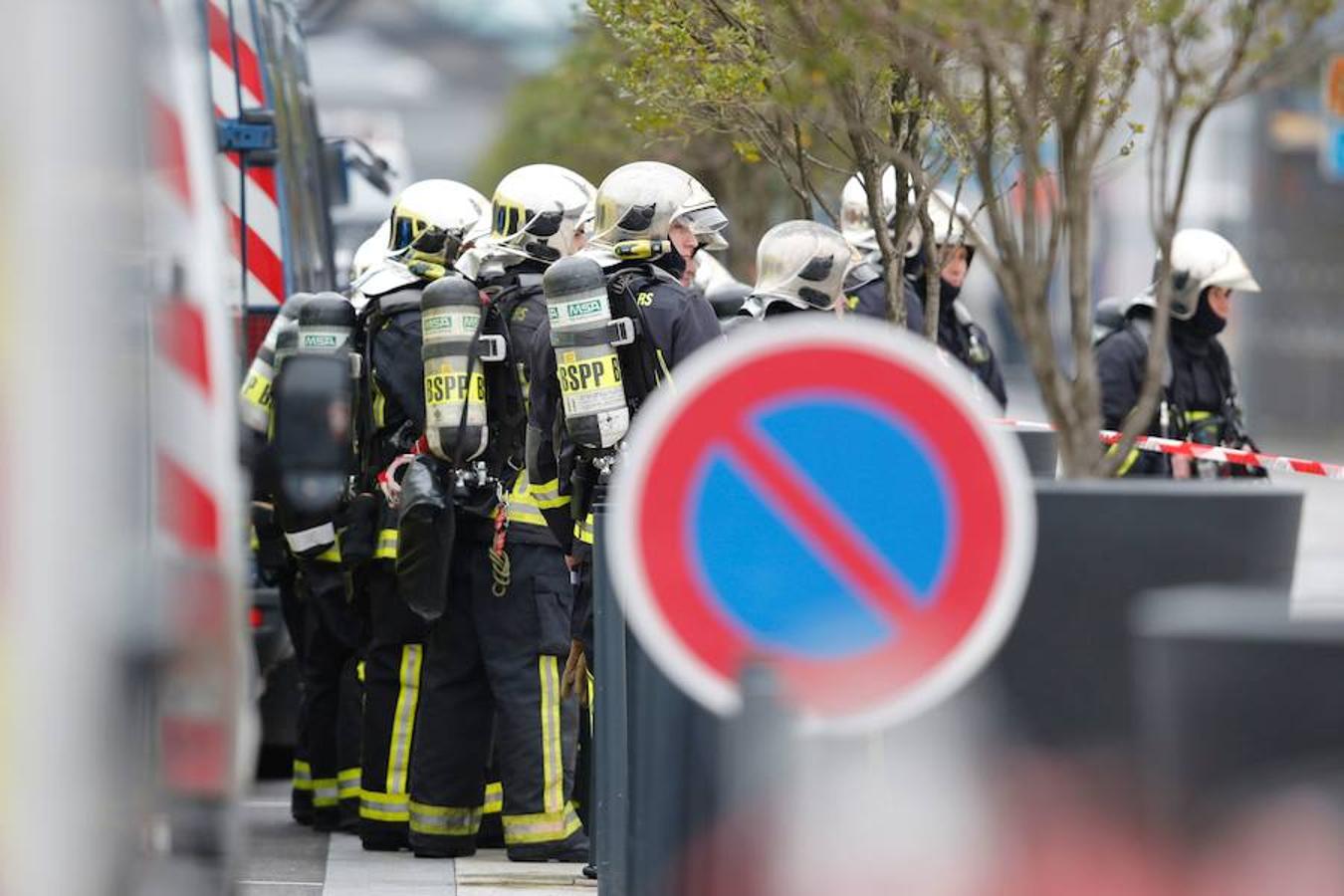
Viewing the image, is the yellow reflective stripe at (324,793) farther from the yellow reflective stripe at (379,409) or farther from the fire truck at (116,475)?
the fire truck at (116,475)

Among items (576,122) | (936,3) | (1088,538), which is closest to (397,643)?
(936,3)

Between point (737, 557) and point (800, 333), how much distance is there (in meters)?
0.32

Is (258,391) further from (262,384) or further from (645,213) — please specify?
(645,213)

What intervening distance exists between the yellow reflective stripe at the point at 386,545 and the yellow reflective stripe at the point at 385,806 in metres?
0.72

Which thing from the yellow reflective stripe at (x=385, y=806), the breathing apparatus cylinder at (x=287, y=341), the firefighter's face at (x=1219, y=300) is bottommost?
the yellow reflective stripe at (x=385, y=806)

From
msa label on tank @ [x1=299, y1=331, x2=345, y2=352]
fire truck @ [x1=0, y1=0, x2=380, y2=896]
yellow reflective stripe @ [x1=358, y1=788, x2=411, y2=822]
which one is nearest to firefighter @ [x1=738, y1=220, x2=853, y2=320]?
msa label on tank @ [x1=299, y1=331, x2=345, y2=352]

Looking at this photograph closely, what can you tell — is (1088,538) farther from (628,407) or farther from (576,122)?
(576,122)

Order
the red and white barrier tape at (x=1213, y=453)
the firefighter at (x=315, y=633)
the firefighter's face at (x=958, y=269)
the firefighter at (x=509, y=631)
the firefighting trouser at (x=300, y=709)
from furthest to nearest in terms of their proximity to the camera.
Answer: the firefighter's face at (x=958, y=269) < the red and white barrier tape at (x=1213, y=453) < the firefighting trouser at (x=300, y=709) < the firefighter at (x=315, y=633) < the firefighter at (x=509, y=631)

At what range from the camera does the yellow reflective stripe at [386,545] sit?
8.97 meters

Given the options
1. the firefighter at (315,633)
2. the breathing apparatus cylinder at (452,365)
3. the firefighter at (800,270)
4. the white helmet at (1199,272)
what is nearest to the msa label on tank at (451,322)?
the breathing apparatus cylinder at (452,365)

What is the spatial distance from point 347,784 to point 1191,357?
3.97 meters

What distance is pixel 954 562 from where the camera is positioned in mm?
4141

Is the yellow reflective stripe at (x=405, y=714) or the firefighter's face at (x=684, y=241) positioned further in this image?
the yellow reflective stripe at (x=405, y=714)

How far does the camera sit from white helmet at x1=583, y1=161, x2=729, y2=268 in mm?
8586
